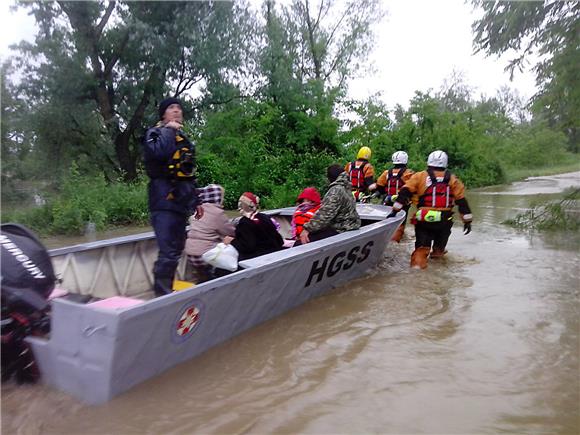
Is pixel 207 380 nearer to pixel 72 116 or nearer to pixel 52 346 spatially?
pixel 52 346

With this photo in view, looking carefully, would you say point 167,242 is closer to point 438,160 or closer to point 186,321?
point 186,321

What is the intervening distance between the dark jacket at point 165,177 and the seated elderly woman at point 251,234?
0.88 m

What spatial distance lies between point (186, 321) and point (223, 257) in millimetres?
1136

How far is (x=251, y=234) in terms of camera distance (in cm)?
488

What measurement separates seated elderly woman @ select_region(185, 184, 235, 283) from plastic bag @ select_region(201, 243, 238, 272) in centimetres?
30

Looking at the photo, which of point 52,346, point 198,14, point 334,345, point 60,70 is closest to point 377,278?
point 334,345

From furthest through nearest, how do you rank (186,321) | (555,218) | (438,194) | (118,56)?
1. (118,56)
2. (555,218)
3. (438,194)
4. (186,321)

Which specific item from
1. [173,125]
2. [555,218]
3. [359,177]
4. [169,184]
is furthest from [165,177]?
[555,218]

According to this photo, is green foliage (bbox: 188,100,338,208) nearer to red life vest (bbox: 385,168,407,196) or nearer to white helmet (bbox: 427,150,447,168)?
red life vest (bbox: 385,168,407,196)

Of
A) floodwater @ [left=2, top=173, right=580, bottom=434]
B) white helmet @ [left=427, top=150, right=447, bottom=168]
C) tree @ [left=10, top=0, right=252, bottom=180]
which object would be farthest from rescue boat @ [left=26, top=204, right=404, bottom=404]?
tree @ [left=10, top=0, right=252, bottom=180]

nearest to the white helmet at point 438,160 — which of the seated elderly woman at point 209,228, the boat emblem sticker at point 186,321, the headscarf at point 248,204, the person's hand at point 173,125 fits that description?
the headscarf at point 248,204

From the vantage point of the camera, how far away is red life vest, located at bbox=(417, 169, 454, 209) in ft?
21.6

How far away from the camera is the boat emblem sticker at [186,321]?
326 cm

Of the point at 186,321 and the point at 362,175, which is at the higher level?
the point at 362,175
